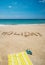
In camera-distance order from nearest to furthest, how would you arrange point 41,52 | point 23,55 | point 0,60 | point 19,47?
1. point 0,60
2. point 23,55
3. point 41,52
4. point 19,47

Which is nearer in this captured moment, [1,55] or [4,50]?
[1,55]

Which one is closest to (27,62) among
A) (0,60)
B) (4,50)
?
(0,60)

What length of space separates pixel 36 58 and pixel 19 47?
2065mm

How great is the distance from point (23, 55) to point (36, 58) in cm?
79

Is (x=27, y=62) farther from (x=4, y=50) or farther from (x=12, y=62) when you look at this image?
(x=4, y=50)

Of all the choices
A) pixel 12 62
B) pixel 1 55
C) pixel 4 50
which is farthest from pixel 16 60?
pixel 4 50

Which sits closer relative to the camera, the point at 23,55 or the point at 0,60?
the point at 0,60

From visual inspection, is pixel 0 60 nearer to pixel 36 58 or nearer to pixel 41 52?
pixel 36 58

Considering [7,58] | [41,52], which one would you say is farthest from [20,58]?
[41,52]

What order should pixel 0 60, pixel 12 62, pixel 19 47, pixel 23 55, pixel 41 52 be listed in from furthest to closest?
pixel 19 47 < pixel 41 52 < pixel 23 55 < pixel 0 60 < pixel 12 62

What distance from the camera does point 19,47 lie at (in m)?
8.11

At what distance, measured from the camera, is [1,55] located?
22.0 feet

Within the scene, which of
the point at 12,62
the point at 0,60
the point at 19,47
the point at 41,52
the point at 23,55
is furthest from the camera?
the point at 19,47

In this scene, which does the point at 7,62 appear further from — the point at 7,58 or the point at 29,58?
the point at 29,58
